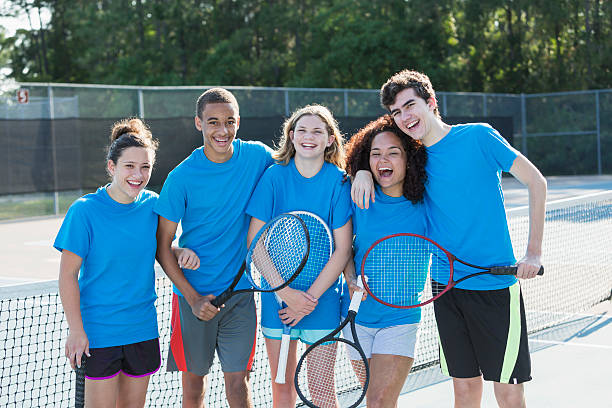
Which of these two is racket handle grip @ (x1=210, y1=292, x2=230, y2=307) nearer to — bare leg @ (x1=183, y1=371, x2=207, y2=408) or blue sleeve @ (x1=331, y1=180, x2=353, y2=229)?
bare leg @ (x1=183, y1=371, x2=207, y2=408)

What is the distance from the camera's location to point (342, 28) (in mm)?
31062

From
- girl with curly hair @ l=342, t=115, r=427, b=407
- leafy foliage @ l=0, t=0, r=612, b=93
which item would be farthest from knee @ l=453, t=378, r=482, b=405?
leafy foliage @ l=0, t=0, r=612, b=93

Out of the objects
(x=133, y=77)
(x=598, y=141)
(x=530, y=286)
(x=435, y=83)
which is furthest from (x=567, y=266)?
(x=133, y=77)

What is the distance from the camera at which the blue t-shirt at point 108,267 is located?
3.19 metres

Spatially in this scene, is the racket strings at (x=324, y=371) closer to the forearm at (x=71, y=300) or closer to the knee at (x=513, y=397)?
the knee at (x=513, y=397)

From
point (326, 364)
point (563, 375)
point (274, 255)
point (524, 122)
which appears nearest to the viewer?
point (326, 364)

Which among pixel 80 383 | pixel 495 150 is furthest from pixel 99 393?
pixel 495 150

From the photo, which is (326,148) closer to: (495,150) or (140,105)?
(495,150)

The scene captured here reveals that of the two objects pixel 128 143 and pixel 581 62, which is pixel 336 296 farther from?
pixel 581 62

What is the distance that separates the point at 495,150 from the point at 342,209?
0.72 metres

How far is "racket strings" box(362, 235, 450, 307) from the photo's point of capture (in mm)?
3332

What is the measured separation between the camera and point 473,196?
128 inches

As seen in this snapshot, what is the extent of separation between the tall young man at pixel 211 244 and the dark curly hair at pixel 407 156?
0.47 m

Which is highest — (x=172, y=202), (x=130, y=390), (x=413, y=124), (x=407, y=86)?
(x=407, y=86)
